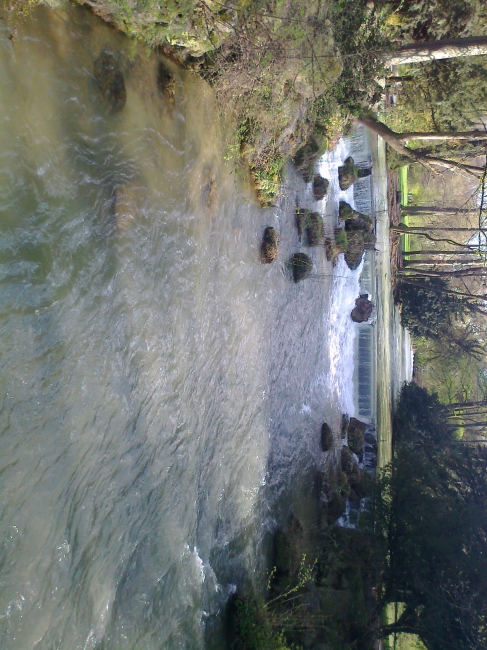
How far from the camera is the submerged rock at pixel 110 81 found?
554cm

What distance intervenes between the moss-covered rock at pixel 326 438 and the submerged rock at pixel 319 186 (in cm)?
484

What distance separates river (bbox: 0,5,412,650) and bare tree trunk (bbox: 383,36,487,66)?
3.27 m

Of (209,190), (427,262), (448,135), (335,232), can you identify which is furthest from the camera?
(427,262)

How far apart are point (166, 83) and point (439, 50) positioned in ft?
14.4

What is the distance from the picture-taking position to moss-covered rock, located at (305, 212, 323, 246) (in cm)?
1074

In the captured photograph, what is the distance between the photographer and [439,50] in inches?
320

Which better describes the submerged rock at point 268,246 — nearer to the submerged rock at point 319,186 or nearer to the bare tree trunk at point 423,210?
the submerged rock at point 319,186

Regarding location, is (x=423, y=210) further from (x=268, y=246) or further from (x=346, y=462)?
(x=268, y=246)

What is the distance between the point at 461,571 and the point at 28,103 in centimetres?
978

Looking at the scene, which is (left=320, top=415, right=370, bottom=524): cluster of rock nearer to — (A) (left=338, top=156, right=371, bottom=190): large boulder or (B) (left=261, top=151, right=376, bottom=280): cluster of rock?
(B) (left=261, top=151, right=376, bottom=280): cluster of rock

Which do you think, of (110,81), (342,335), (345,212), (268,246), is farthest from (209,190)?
(342,335)

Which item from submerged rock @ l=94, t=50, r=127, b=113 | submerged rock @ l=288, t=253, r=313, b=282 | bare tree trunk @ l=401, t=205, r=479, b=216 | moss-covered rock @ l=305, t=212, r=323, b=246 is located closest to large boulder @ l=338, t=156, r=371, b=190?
moss-covered rock @ l=305, t=212, r=323, b=246

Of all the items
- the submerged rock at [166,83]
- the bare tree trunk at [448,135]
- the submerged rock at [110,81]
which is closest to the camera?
the submerged rock at [110,81]

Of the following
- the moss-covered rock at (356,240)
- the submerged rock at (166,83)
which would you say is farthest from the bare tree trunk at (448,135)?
the submerged rock at (166,83)
